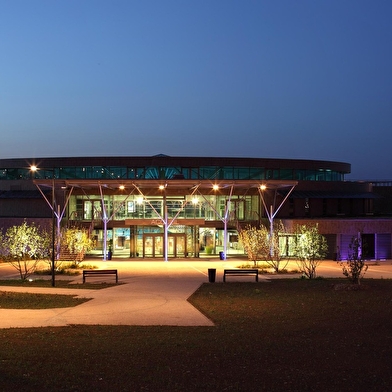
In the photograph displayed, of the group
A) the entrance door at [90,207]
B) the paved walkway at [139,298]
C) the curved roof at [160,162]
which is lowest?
the paved walkway at [139,298]

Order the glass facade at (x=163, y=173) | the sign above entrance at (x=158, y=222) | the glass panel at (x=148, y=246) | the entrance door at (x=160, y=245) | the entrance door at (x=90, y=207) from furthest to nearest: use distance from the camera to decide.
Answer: the glass facade at (x=163, y=173), the entrance door at (x=90, y=207), the glass panel at (x=148, y=246), the entrance door at (x=160, y=245), the sign above entrance at (x=158, y=222)

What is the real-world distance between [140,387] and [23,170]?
189 ft

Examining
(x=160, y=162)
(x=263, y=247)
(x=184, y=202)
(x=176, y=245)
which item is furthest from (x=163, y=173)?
(x=263, y=247)

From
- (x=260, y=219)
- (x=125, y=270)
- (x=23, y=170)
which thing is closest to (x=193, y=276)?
(x=125, y=270)

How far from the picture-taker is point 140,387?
11.6 m

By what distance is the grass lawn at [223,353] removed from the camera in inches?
471

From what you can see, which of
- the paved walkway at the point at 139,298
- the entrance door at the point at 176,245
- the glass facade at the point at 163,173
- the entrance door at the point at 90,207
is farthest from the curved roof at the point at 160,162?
the paved walkway at the point at 139,298

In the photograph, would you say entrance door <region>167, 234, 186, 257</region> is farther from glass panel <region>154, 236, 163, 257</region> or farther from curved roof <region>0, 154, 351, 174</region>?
curved roof <region>0, 154, 351, 174</region>

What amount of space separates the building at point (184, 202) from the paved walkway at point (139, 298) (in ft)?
24.5

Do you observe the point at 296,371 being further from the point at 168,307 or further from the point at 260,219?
the point at 260,219

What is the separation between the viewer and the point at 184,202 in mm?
54688

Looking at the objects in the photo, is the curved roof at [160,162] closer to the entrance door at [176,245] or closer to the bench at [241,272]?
the entrance door at [176,245]

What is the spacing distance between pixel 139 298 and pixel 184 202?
29.7 meters

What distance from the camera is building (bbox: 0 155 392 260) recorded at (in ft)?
163
